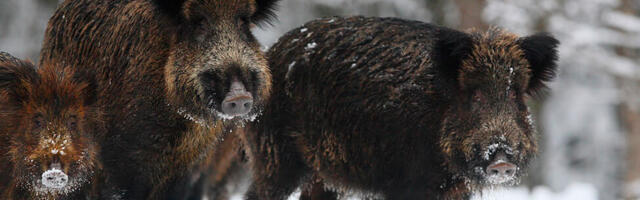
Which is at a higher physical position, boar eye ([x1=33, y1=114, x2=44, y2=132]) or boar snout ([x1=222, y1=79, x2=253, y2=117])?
boar snout ([x1=222, y1=79, x2=253, y2=117])

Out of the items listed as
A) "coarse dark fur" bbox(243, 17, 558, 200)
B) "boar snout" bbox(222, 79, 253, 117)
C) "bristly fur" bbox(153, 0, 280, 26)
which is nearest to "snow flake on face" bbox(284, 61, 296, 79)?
"coarse dark fur" bbox(243, 17, 558, 200)

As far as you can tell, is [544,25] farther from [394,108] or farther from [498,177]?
[498,177]

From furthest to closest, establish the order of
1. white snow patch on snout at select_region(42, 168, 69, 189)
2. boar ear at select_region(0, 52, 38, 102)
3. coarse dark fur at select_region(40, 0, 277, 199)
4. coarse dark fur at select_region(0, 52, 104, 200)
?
coarse dark fur at select_region(40, 0, 277, 199) < boar ear at select_region(0, 52, 38, 102) < coarse dark fur at select_region(0, 52, 104, 200) < white snow patch on snout at select_region(42, 168, 69, 189)

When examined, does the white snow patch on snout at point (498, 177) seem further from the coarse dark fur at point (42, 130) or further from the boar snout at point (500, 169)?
the coarse dark fur at point (42, 130)

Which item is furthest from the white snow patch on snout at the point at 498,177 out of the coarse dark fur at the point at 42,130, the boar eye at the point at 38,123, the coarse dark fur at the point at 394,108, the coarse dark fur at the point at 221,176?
the coarse dark fur at the point at 221,176

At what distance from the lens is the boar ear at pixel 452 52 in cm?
704

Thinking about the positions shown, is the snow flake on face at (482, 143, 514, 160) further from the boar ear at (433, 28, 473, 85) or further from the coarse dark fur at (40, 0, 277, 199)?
the coarse dark fur at (40, 0, 277, 199)

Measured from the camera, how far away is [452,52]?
705 centimetres

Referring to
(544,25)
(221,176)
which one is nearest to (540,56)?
(221,176)

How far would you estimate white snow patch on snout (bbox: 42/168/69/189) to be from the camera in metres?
5.75

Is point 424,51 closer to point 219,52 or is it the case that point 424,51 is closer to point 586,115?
point 219,52

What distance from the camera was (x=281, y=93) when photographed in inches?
311

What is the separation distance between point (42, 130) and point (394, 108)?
2775mm

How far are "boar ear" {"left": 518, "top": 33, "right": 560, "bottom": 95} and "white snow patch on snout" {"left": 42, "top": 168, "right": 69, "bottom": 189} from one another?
363cm
